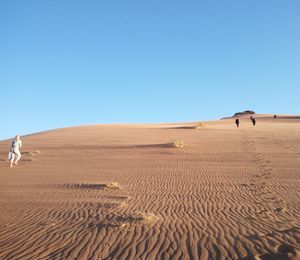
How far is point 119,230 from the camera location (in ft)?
25.3

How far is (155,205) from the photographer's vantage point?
10125 millimetres

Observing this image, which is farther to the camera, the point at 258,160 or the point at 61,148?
the point at 61,148

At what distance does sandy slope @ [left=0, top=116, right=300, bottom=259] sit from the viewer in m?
6.76

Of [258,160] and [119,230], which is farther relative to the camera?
[258,160]

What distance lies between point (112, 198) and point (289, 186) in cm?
617

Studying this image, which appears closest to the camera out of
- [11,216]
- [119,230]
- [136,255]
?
[136,255]

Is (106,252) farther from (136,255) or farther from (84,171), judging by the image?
(84,171)

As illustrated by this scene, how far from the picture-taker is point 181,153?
20688mm

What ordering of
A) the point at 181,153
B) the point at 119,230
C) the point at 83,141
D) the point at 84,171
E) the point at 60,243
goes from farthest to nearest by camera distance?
the point at 83,141, the point at 181,153, the point at 84,171, the point at 119,230, the point at 60,243

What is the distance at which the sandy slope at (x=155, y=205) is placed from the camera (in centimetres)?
676

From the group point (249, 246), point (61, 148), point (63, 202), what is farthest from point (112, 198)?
point (61, 148)

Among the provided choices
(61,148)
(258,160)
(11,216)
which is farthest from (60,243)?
(61,148)

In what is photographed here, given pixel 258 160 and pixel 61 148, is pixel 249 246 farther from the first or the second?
pixel 61 148

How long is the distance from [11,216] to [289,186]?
908cm
